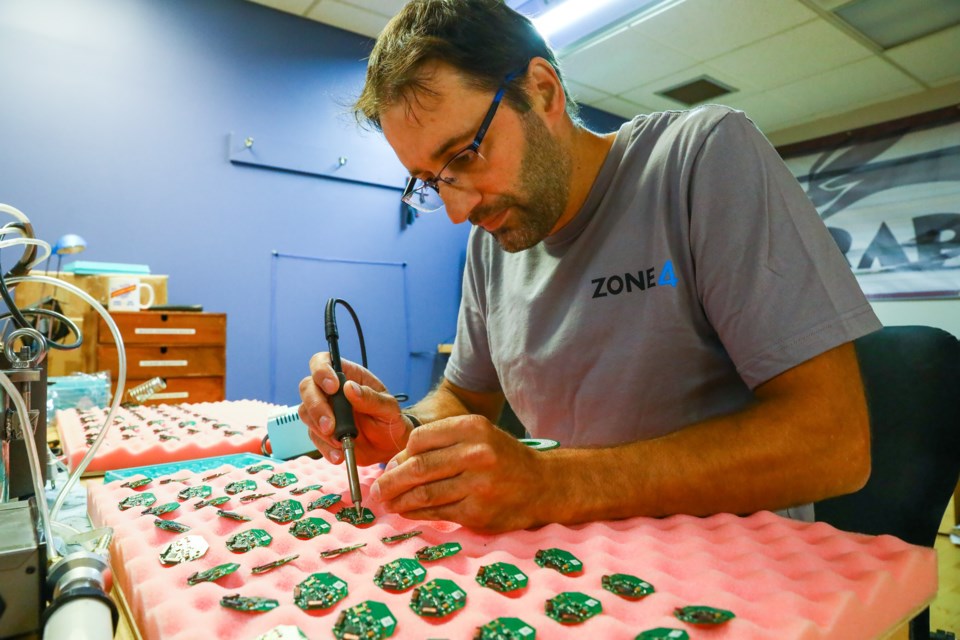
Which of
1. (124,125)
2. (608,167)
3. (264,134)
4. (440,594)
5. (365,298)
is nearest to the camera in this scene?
(440,594)

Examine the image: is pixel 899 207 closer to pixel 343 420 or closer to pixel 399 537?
pixel 343 420

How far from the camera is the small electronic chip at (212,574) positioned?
17.7 inches

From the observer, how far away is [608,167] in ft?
3.34

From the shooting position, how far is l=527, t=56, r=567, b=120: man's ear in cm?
96

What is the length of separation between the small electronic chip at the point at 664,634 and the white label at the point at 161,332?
2.18 metres

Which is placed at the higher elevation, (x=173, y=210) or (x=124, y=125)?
(x=124, y=125)

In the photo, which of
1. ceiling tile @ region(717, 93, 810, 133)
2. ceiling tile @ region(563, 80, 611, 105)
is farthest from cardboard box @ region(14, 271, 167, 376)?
ceiling tile @ region(717, 93, 810, 133)

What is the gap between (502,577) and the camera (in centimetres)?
44

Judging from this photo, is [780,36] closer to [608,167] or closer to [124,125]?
[608,167]

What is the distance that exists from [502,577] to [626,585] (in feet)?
0.29

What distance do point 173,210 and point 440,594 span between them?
295 cm

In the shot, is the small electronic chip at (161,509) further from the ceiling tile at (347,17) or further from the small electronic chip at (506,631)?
the ceiling tile at (347,17)

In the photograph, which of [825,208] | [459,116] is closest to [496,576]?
[459,116]

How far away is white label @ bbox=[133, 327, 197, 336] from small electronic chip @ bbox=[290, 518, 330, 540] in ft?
6.04
